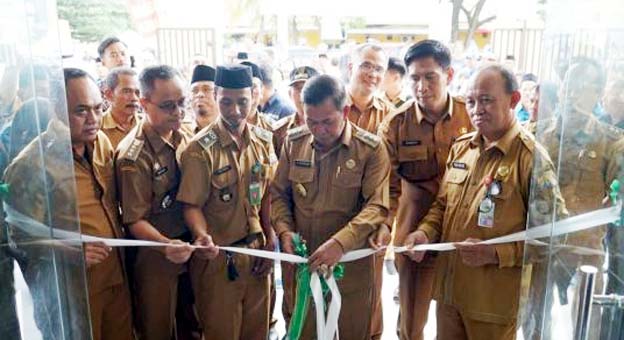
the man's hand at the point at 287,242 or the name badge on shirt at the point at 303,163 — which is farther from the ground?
the name badge on shirt at the point at 303,163

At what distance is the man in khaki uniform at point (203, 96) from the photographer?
3.37m

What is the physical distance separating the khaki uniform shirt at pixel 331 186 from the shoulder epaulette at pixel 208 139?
0.36 m

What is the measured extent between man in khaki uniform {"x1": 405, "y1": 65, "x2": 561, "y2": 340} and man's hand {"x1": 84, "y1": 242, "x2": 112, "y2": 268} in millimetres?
1517

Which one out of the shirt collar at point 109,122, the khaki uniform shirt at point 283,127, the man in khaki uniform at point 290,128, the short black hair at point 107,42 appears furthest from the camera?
the short black hair at point 107,42

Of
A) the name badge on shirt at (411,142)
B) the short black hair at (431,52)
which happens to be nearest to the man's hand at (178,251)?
the name badge on shirt at (411,142)

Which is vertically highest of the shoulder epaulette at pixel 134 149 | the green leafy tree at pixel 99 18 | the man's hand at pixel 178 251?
the green leafy tree at pixel 99 18

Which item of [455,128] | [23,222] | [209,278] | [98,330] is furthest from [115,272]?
[455,128]

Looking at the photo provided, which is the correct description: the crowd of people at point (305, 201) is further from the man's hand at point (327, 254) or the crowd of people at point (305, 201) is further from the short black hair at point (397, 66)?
the short black hair at point (397, 66)

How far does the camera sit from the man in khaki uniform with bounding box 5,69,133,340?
152 centimetres

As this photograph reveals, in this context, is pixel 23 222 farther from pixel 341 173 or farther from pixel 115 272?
pixel 341 173

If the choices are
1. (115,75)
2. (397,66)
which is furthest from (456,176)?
(397,66)

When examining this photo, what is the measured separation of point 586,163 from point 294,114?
7.91 feet

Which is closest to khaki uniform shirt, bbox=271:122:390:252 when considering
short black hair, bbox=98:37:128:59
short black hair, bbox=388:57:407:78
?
short black hair, bbox=388:57:407:78

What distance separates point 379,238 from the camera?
2.53 m
